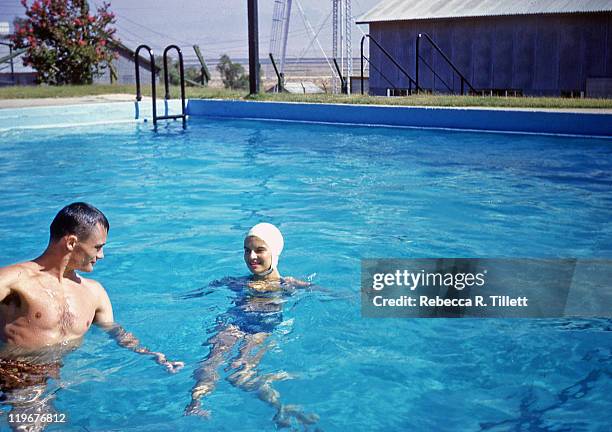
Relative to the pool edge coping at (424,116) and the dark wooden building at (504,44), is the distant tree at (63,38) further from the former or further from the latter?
the dark wooden building at (504,44)

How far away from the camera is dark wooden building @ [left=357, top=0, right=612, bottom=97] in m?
22.0

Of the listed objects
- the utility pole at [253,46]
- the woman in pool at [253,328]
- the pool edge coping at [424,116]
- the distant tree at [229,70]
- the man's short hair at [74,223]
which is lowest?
the woman in pool at [253,328]

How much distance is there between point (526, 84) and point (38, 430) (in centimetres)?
2246

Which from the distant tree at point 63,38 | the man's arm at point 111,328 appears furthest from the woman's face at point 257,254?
the distant tree at point 63,38

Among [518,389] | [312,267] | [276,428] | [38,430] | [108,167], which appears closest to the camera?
[38,430]

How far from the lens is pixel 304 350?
4613 millimetres

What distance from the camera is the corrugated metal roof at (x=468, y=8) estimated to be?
21.9m

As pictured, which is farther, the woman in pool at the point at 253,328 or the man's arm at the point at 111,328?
the man's arm at the point at 111,328

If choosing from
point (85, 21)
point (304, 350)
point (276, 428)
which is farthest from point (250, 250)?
point (85, 21)

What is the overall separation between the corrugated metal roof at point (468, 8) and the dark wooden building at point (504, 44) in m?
0.03

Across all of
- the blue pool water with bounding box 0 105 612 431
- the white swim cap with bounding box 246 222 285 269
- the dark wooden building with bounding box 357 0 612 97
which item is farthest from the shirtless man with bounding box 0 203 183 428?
the dark wooden building with bounding box 357 0 612 97

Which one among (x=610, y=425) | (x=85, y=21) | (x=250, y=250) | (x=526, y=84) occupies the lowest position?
(x=610, y=425)

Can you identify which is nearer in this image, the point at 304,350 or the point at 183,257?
the point at 304,350

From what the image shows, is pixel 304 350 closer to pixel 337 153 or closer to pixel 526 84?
pixel 337 153
